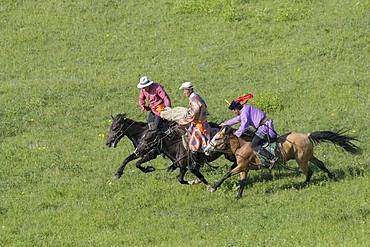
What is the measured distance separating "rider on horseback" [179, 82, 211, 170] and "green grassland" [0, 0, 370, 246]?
82 cm

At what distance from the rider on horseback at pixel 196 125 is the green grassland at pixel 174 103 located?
0.82 meters

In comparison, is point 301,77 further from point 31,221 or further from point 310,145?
point 31,221

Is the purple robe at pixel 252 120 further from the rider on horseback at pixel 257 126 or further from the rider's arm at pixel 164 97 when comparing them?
the rider's arm at pixel 164 97

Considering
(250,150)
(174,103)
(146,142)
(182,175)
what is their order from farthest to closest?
(174,103) → (146,142) → (182,175) → (250,150)

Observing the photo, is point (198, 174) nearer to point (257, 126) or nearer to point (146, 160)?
point (146, 160)

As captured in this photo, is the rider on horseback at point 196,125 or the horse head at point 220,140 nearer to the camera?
the horse head at point 220,140

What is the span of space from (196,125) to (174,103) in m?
7.69

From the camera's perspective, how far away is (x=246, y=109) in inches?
672

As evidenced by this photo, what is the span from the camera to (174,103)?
25859 mm

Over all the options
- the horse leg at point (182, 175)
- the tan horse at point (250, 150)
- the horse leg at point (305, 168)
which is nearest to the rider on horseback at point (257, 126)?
the tan horse at point (250, 150)

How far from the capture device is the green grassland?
49.5 ft

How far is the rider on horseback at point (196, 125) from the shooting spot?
58.9ft

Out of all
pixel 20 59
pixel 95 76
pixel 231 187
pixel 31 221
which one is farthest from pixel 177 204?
pixel 20 59

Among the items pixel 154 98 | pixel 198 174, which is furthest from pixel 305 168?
pixel 154 98
